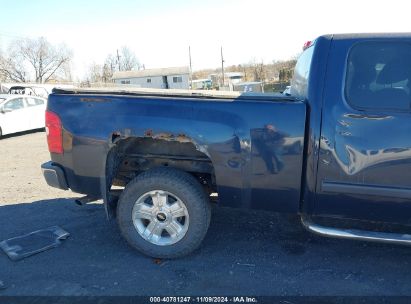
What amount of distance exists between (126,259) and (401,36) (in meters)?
3.14

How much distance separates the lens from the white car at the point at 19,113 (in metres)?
12.0

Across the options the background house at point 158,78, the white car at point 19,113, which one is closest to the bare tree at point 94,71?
the background house at point 158,78

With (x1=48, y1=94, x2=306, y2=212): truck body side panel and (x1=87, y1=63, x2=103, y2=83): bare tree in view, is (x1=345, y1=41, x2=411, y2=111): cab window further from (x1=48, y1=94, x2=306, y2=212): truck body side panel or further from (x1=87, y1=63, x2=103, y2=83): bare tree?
(x1=87, y1=63, x2=103, y2=83): bare tree

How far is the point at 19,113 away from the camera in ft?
41.5

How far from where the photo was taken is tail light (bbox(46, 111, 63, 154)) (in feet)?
10.9

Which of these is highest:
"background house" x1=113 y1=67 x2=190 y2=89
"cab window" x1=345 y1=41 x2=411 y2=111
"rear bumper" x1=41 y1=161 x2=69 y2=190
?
"cab window" x1=345 y1=41 x2=411 y2=111

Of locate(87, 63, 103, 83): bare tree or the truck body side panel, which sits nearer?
the truck body side panel

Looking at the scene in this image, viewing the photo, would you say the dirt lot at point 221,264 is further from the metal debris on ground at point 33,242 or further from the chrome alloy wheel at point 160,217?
the chrome alloy wheel at point 160,217

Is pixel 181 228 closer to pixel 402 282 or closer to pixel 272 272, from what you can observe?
pixel 272 272

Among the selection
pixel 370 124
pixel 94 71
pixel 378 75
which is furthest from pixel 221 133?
pixel 94 71

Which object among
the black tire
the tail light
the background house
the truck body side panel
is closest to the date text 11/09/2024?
the black tire

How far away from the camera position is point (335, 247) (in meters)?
3.62

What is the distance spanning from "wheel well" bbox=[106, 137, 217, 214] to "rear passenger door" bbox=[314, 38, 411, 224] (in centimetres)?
115

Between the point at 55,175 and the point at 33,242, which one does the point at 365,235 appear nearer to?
the point at 55,175
